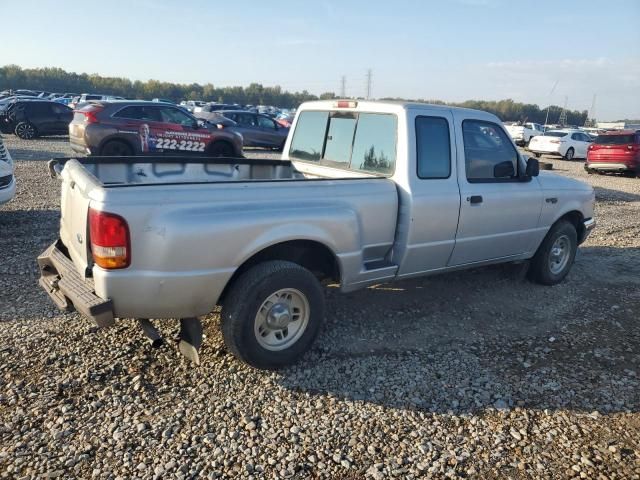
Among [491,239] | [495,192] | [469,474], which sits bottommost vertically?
[469,474]

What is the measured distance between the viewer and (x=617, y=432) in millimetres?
3213

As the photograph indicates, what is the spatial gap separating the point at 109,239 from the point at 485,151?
354cm

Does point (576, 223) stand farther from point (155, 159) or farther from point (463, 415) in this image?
point (155, 159)

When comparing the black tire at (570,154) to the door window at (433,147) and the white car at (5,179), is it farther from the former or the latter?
the white car at (5,179)

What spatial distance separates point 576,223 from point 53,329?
579 cm

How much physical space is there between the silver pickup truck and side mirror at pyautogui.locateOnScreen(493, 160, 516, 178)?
14mm

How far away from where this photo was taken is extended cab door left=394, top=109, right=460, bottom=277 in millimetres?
4082

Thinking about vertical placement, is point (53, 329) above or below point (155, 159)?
below

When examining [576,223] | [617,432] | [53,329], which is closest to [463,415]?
[617,432]

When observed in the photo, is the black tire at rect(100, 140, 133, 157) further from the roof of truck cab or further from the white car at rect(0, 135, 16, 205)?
the roof of truck cab

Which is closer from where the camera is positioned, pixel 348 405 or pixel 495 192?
pixel 348 405

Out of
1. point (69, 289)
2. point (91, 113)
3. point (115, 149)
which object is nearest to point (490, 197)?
point (69, 289)

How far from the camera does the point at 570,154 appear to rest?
24.7 metres

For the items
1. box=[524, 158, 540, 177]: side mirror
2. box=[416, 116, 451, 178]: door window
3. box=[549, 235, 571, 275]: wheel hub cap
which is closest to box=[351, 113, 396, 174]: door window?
box=[416, 116, 451, 178]: door window
